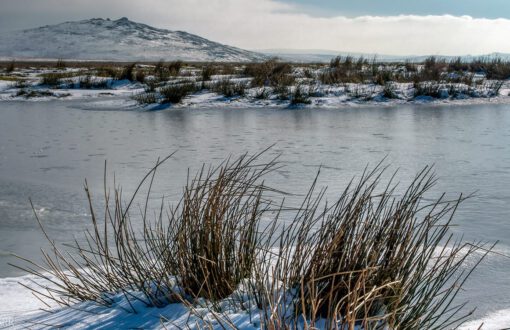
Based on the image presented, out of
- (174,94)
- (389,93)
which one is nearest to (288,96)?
(389,93)

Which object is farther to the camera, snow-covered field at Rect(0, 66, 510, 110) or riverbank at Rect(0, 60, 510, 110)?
riverbank at Rect(0, 60, 510, 110)

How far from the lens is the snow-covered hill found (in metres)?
84.8

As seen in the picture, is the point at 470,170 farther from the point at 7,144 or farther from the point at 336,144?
the point at 7,144

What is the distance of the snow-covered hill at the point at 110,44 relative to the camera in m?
84.8

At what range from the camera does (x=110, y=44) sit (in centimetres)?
9781

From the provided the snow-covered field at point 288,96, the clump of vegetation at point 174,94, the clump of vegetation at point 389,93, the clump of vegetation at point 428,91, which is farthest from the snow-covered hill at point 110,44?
the clump of vegetation at point 428,91

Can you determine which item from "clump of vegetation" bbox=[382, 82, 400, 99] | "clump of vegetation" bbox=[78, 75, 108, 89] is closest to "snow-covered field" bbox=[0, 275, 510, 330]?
"clump of vegetation" bbox=[382, 82, 400, 99]

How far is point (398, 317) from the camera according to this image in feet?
6.84

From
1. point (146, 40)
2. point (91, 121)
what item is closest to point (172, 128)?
point (91, 121)

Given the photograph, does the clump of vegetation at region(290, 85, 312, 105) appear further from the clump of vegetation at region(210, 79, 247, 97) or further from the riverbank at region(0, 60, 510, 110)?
the clump of vegetation at region(210, 79, 247, 97)

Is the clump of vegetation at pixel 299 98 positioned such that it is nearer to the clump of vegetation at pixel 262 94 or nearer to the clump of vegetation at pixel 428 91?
the clump of vegetation at pixel 262 94

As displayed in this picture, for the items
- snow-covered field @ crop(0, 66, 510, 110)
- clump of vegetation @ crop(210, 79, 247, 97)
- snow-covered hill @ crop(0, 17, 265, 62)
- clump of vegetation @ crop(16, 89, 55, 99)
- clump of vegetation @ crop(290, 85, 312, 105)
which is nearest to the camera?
clump of vegetation @ crop(290, 85, 312, 105)

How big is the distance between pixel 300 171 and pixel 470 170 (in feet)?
5.81

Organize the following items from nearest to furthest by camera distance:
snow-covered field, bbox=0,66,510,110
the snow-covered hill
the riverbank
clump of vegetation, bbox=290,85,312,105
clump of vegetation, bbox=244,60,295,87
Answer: clump of vegetation, bbox=290,85,312,105 < snow-covered field, bbox=0,66,510,110 < the riverbank < clump of vegetation, bbox=244,60,295,87 < the snow-covered hill
